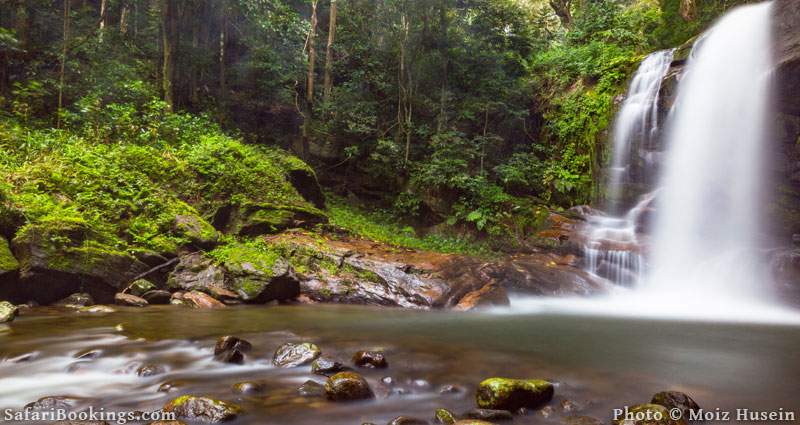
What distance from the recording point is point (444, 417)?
3.48 metres

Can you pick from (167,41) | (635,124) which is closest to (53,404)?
(167,41)

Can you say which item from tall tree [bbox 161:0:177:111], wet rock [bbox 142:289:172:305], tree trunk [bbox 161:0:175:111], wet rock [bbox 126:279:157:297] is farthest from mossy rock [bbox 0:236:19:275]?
tree trunk [bbox 161:0:175:111]

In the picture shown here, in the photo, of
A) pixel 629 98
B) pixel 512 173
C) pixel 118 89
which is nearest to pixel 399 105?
pixel 512 173

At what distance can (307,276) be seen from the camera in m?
9.86

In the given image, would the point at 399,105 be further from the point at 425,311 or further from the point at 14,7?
the point at 14,7

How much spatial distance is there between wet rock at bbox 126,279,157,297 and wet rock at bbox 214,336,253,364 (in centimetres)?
395

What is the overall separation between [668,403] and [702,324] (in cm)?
542

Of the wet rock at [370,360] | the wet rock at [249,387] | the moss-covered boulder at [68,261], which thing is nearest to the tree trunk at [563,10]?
the moss-covered boulder at [68,261]

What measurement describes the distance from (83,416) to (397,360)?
2.78 metres

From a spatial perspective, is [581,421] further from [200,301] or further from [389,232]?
[389,232]

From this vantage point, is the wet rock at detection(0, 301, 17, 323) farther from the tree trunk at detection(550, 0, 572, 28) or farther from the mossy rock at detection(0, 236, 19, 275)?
the tree trunk at detection(550, 0, 572, 28)

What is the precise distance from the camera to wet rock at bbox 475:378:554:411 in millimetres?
3592

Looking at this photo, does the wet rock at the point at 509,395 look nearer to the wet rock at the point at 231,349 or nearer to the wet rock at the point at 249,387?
the wet rock at the point at 249,387

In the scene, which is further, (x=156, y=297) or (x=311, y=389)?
(x=156, y=297)
